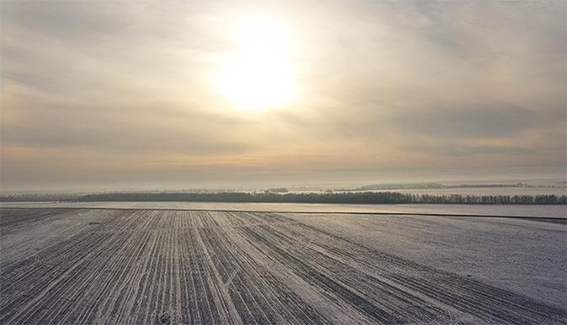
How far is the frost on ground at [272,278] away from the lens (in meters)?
15.3

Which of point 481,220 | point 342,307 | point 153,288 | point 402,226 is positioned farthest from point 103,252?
point 481,220

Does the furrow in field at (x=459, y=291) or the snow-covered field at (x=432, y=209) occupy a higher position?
the snow-covered field at (x=432, y=209)

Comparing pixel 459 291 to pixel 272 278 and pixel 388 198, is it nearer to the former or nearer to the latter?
pixel 272 278

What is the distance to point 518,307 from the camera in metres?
16.3

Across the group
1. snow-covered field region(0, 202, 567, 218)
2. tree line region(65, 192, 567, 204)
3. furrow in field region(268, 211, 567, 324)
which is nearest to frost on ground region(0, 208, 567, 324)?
furrow in field region(268, 211, 567, 324)

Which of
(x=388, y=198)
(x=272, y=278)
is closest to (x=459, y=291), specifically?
(x=272, y=278)

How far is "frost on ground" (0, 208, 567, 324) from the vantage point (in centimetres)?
1533

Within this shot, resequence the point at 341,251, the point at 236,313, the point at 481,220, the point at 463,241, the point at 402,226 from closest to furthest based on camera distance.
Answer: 1. the point at 236,313
2. the point at 341,251
3. the point at 463,241
4. the point at 402,226
5. the point at 481,220

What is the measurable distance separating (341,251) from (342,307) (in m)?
12.0

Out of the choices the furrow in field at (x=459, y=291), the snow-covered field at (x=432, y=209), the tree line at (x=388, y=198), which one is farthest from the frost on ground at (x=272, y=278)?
the tree line at (x=388, y=198)

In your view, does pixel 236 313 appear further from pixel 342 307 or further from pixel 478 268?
pixel 478 268

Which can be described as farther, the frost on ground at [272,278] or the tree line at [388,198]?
the tree line at [388,198]

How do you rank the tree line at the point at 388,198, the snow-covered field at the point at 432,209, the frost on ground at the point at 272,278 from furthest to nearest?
the tree line at the point at 388,198 → the snow-covered field at the point at 432,209 → the frost on ground at the point at 272,278

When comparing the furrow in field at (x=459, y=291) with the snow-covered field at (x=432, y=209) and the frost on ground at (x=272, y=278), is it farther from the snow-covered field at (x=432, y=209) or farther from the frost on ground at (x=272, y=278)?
the snow-covered field at (x=432, y=209)
